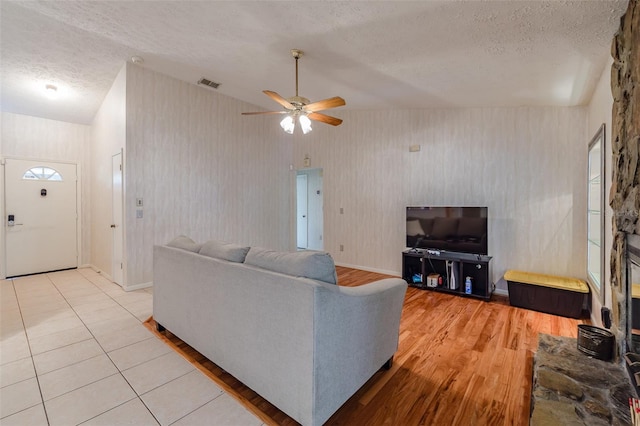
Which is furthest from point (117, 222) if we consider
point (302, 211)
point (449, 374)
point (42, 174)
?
point (449, 374)

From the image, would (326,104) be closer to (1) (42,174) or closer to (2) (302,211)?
(2) (302,211)

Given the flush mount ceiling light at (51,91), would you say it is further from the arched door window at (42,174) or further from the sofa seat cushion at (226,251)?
the sofa seat cushion at (226,251)

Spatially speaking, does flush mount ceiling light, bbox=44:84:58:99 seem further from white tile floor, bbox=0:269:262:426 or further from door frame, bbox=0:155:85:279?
white tile floor, bbox=0:269:262:426

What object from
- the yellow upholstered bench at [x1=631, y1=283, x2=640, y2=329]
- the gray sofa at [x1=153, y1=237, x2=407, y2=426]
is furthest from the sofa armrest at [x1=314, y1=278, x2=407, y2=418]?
the yellow upholstered bench at [x1=631, y1=283, x2=640, y2=329]

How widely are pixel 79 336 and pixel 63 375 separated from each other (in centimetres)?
69

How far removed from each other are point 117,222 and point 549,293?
5713 mm

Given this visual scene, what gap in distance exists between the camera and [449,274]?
3996 millimetres

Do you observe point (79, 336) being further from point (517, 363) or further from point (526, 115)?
point (526, 115)

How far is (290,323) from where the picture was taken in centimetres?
148

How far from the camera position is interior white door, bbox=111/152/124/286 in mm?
3960

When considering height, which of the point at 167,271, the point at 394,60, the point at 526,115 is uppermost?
the point at 394,60

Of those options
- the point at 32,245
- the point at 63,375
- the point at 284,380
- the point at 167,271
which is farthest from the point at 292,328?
the point at 32,245

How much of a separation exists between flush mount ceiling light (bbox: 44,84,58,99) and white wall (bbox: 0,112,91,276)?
109 cm

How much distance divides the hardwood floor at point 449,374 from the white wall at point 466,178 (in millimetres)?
1017
